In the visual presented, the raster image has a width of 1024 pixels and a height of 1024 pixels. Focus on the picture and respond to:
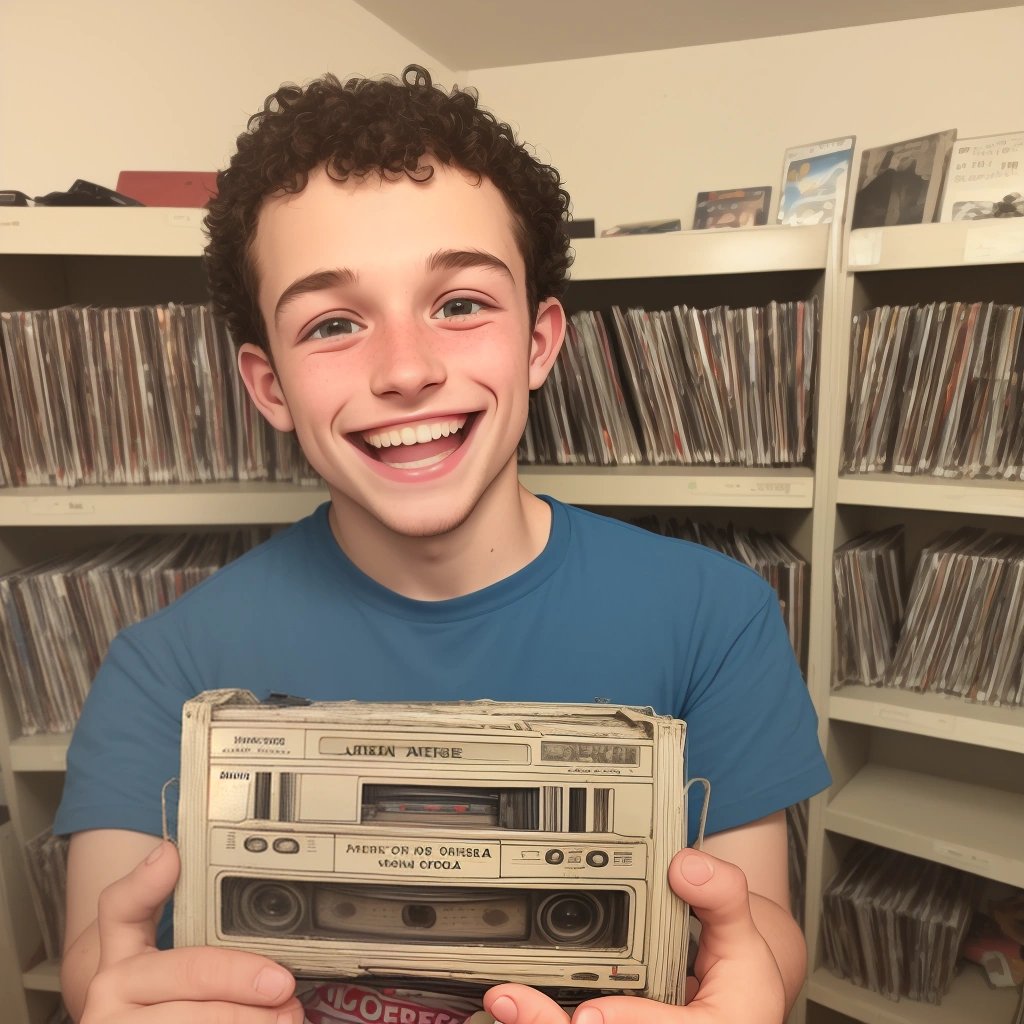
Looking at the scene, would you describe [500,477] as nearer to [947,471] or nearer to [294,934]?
[294,934]

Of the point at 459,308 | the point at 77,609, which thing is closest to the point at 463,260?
the point at 459,308

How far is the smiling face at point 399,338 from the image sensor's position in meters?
Result: 0.78

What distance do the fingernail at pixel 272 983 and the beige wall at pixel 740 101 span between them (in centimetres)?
170

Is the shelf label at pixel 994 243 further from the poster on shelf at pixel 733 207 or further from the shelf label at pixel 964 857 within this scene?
the shelf label at pixel 964 857

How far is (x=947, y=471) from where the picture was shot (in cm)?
133

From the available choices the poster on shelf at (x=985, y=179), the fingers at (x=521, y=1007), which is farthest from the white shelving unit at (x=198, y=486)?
the fingers at (x=521, y=1007)

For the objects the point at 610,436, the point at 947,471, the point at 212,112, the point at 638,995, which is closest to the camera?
the point at 638,995

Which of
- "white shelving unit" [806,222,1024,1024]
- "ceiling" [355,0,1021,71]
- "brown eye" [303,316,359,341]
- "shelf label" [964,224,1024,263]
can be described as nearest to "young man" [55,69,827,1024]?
"brown eye" [303,316,359,341]

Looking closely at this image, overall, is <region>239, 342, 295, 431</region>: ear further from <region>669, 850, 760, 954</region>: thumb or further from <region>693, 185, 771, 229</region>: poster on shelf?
<region>693, 185, 771, 229</region>: poster on shelf

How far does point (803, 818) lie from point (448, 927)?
3.66 feet

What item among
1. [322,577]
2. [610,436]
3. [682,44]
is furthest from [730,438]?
[682,44]

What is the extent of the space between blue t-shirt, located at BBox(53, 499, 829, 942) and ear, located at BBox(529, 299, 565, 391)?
227 millimetres

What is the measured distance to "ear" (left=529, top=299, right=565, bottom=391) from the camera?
3.23 ft

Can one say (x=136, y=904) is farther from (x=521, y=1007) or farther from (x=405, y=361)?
(x=405, y=361)
